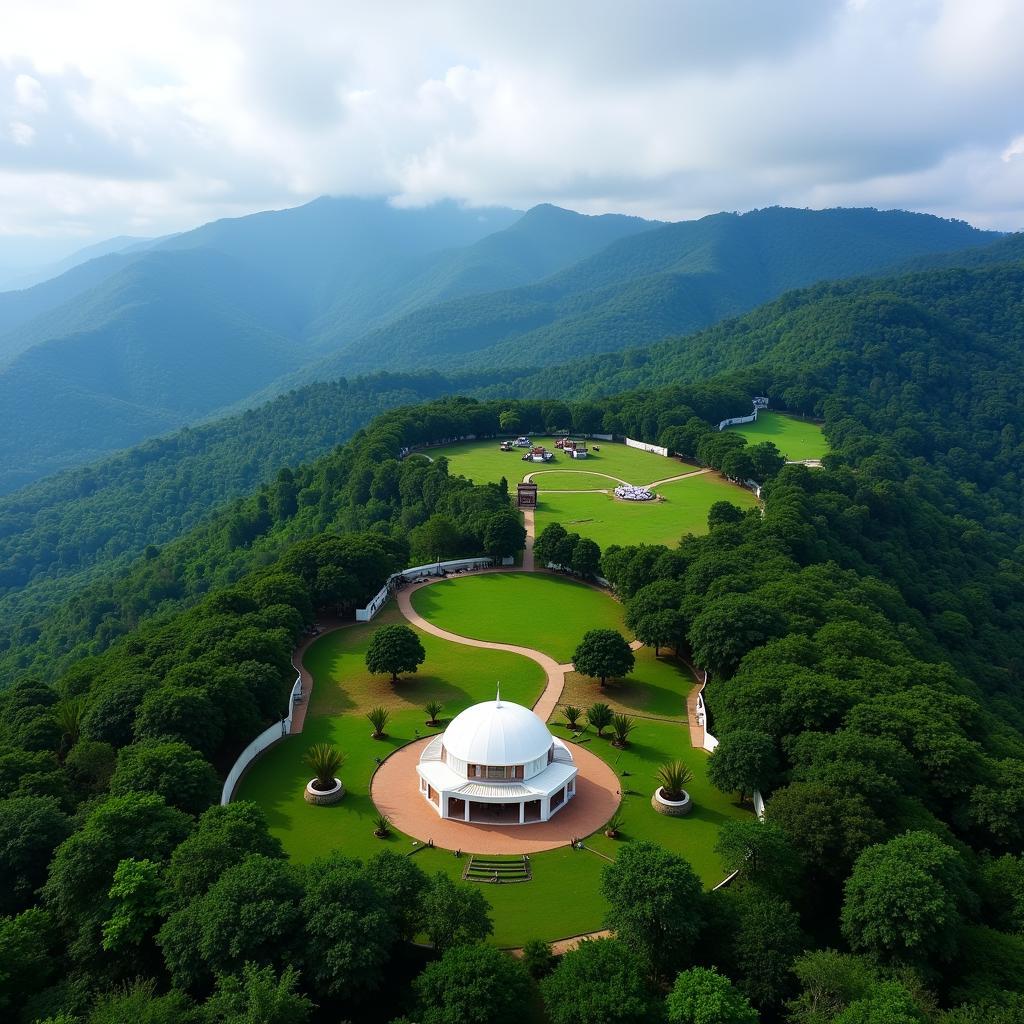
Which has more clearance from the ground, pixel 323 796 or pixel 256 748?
pixel 323 796

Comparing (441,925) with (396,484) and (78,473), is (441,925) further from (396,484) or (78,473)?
(78,473)

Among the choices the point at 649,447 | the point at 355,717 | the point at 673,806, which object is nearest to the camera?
the point at 673,806

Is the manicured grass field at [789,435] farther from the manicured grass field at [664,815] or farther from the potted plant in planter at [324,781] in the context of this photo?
the potted plant in planter at [324,781]

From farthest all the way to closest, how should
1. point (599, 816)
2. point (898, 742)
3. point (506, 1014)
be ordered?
point (599, 816) < point (898, 742) < point (506, 1014)

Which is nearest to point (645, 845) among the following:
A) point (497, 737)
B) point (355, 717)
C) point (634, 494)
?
point (497, 737)

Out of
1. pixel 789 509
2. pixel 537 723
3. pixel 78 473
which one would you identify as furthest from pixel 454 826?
pixel 78 473

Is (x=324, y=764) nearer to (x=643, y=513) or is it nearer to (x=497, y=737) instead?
(x=497, y=737)
